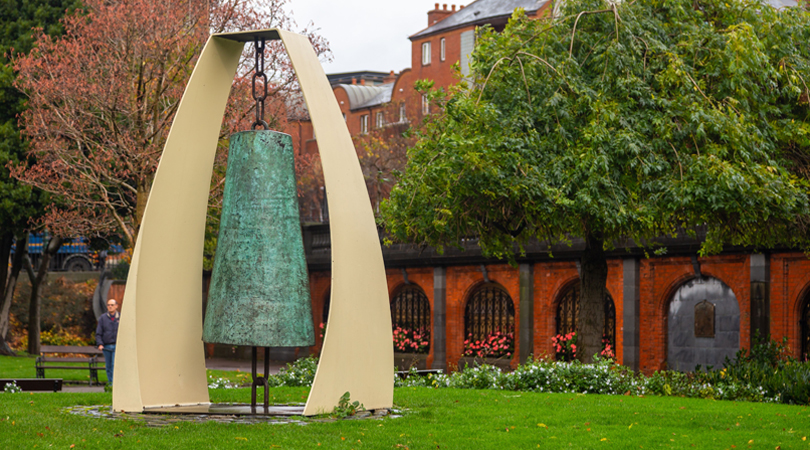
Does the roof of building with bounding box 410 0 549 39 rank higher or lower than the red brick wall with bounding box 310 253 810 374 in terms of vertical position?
higher

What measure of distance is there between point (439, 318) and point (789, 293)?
392 inches

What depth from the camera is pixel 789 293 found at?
57.7 ft

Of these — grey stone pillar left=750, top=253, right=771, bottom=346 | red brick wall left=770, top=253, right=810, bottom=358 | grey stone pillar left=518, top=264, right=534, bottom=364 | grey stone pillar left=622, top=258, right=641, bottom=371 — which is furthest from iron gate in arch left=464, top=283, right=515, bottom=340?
red brick wall left=770, top=253, right=810, bottom=358

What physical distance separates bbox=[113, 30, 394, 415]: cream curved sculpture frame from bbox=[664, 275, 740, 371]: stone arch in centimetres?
1094

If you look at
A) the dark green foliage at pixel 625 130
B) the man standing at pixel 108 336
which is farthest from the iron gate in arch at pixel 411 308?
the dark green foliage at pixel 625 130

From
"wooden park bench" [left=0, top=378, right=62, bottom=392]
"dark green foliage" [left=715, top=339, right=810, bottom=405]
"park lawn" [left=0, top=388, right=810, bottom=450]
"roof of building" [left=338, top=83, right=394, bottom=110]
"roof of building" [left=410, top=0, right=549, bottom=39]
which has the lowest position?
"wooden park bench" [left=0, top=378, right=62, bottom=392]

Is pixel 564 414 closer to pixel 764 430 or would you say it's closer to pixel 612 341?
pixel 764 430

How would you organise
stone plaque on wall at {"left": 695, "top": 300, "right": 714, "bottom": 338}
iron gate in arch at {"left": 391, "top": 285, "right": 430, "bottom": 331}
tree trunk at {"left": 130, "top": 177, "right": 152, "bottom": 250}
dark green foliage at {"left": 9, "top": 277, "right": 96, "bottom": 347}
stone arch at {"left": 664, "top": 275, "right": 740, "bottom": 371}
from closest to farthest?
1. tree trunk at {"left": 130, "top": 177, "right": 152, "bottom": 250}
2. stone arch at {"left": 664, "top": 275, "right": 740, "bottom": 371}
3. stone plaque on wall at {"left": 695, "top": 300, "right": 714, "bottom": 338}
4. iron gate in arch at {"left": 391, "top": 285, "right": 430, "bottom": 331}
5. dark green foliage at {"left": 9, "top": 277, "right": 96, "bottom": 347}

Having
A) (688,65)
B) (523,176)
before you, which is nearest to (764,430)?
(523,176)

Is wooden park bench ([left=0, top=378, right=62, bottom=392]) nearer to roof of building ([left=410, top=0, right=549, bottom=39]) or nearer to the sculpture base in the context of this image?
the sculpture base

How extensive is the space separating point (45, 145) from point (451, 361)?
1208 centimetres

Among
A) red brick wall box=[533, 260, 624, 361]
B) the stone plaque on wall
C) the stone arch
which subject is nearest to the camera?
the stone arch

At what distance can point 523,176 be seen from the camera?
42.6 feet

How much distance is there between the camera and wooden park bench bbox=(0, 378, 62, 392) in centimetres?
1508
